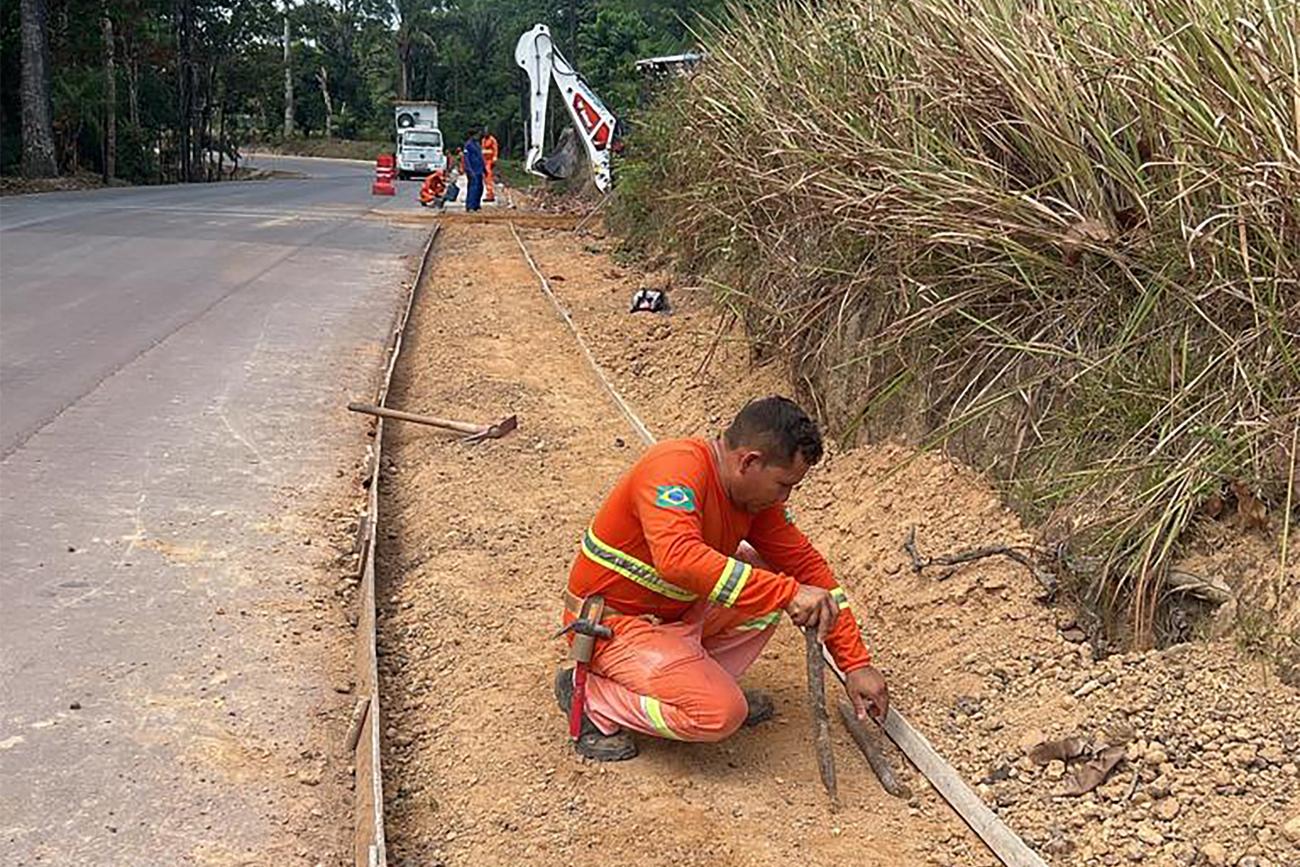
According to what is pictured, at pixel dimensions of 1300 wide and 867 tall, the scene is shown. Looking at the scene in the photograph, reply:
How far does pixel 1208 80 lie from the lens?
4.29m

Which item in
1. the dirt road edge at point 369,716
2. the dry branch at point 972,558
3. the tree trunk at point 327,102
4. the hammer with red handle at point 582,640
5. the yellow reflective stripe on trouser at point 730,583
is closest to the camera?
the dirt road edge at point 369,716

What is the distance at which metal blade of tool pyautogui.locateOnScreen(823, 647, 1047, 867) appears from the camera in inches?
126

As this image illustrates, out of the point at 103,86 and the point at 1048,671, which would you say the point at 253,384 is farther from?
the point at 103,86

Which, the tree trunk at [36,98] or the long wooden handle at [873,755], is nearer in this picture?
the long wooden handle at [873,755]

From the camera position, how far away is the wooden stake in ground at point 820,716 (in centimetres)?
362

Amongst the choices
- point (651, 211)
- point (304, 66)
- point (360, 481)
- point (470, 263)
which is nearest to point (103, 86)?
point (470, 263)

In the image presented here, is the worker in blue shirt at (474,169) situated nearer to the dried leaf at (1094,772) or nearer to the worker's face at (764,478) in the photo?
the worker's face at (764,478)

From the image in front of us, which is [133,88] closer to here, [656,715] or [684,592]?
[684,592]

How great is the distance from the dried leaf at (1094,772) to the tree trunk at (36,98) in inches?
1337

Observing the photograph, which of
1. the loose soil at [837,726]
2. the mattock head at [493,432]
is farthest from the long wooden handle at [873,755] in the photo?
the mattock head at [493,432]

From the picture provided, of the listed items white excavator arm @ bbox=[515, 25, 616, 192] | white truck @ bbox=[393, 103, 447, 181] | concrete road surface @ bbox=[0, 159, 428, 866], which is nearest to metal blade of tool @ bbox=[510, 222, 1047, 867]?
concrete road surface @ bbox=[0, 159, 428, 866]

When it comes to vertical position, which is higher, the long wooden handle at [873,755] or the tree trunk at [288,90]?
the tree trunk at [288,90]

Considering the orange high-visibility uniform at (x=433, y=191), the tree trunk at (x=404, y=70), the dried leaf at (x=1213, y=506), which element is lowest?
the orange high-visibility uniform at (x=433, y=191)

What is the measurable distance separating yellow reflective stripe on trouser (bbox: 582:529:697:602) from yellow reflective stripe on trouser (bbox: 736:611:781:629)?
0.20 meters
